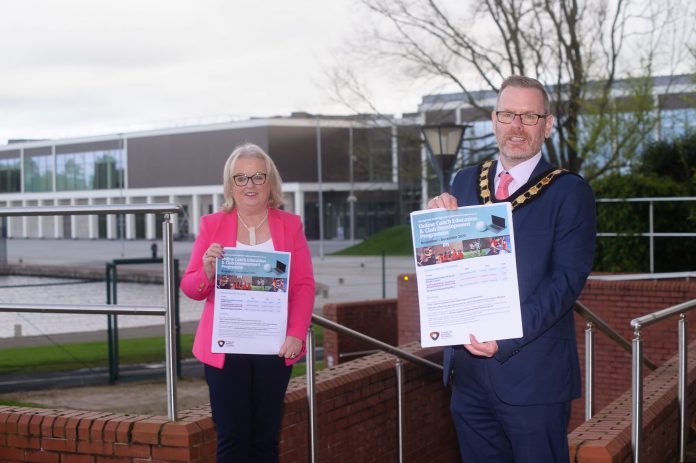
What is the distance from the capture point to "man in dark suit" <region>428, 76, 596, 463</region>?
3344mm

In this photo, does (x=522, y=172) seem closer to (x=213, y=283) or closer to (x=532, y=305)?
(x=532, y=305)

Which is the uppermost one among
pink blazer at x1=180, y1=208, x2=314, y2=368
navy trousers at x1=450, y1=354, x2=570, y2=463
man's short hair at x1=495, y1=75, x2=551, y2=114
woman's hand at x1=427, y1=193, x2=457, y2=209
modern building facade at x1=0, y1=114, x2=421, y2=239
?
modern building facade at x1=0, y1=114, x2=421, y2=239

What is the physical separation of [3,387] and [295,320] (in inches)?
417

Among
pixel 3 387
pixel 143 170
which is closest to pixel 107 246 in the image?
pixel 143 170

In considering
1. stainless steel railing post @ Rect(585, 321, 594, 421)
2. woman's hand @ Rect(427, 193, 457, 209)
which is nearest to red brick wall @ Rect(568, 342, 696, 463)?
stainless steel railing post @ Rect(585, 321, 594, 421)

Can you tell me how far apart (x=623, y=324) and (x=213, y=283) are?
351 inches

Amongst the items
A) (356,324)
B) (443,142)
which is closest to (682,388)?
(443,142)

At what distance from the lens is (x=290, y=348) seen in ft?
13.6

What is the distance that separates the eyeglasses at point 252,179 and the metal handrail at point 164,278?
292mm

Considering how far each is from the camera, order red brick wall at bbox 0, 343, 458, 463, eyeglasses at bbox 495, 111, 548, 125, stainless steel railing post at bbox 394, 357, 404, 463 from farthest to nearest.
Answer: stainless steel railing post at bbox 394, 357, 404, 463
red brick wall at bbox 0, 343, 458, 463
eyeglasses at bbox 495, 111, 548, 125

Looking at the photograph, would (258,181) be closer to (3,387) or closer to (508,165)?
(508,165)

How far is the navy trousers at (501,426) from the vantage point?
11.1 feet

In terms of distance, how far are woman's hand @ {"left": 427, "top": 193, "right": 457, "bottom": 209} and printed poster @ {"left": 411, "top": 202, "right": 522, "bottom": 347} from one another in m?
0.02

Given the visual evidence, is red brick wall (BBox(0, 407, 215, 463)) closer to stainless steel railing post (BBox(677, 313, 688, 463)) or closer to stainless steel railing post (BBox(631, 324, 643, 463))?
stainless steel railing post (BBox(631, 324, 643, 463))
